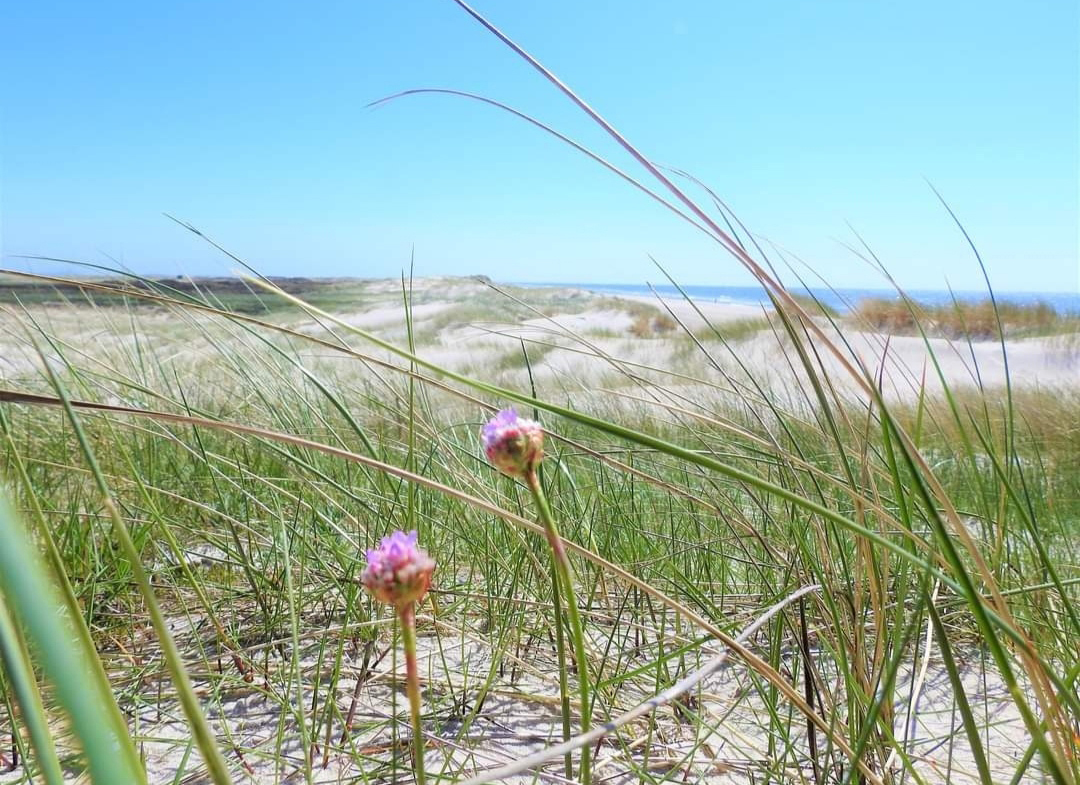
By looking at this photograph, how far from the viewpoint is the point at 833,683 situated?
2.91ft

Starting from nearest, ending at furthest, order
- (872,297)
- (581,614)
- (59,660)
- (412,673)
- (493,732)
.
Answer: (59,660), (412,673), (493,732), (581,614), (872,297)

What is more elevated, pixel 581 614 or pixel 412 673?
pixel 412 673

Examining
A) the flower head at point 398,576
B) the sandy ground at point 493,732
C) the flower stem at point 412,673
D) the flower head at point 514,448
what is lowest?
the sandy ground at point 493,732

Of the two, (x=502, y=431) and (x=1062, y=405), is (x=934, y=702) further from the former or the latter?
(x=1062, y=405)

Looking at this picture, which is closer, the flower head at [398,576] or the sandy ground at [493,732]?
the flower head at [398,576]

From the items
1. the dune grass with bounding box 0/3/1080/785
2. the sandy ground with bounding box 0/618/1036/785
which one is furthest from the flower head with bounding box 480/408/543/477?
the sandy ground with bounding box 0/618/1036/785

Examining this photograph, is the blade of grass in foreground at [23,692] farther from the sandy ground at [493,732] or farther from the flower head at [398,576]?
the sandy ground at [493,732]

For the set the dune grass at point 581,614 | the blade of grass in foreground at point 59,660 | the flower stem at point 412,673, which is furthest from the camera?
the dune grass at point 581,614

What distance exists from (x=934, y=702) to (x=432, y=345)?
849 centimetres

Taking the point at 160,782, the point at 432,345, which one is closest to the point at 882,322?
the point at 432,345

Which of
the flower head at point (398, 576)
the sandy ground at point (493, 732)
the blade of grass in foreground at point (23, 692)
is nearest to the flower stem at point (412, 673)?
the flower head at point (398, 576)

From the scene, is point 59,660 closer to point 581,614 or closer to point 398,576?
point 398,576

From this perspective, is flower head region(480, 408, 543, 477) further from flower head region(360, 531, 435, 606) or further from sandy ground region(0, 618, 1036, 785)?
sandy ground region(0, 618, 1036, 785)

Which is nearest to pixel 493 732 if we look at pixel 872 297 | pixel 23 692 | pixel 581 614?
pixel 581 614
